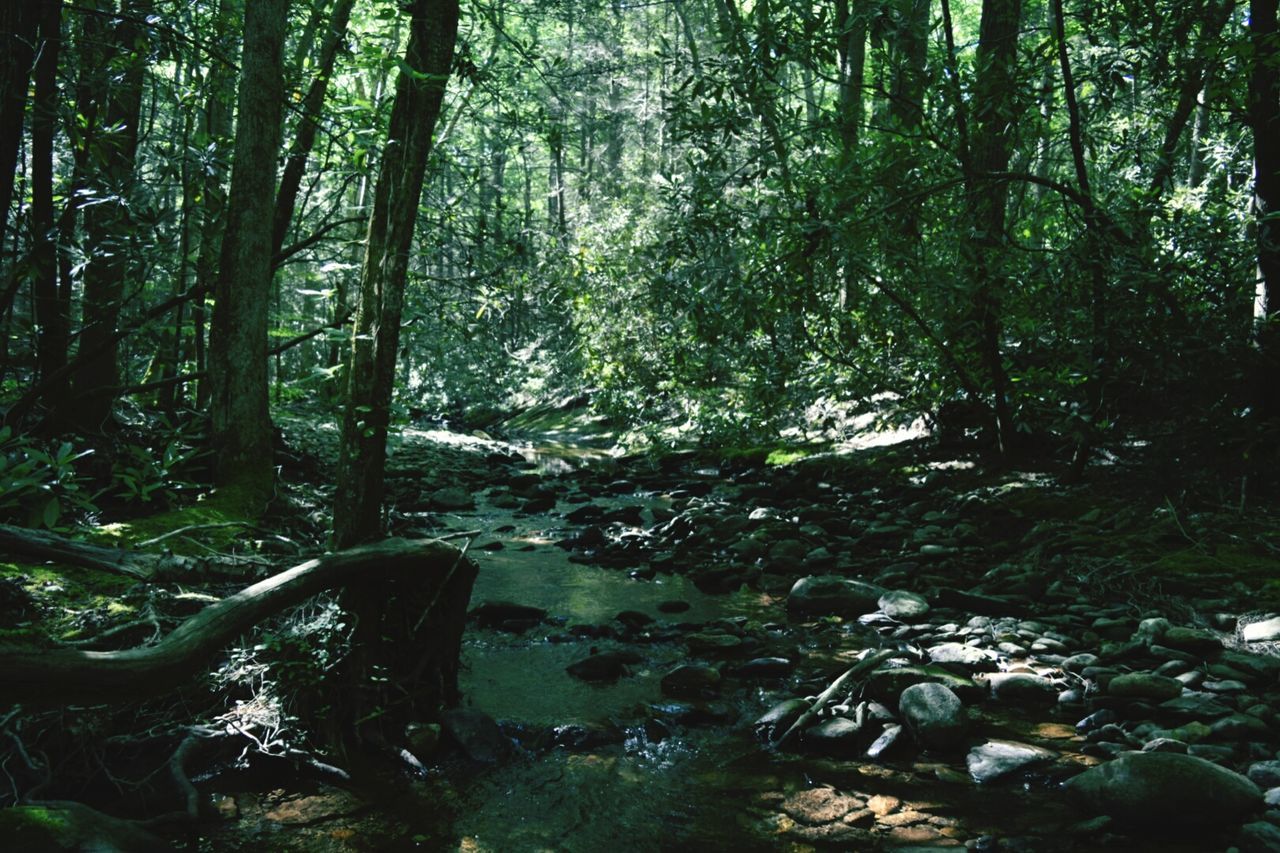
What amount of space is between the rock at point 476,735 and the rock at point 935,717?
2.10m

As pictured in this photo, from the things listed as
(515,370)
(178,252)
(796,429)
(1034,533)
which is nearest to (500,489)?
(796,429)

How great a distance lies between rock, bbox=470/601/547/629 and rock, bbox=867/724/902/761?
10.4 feet

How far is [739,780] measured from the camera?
4.49 metres

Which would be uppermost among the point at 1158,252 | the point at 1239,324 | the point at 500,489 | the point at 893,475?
the point at 1158,252

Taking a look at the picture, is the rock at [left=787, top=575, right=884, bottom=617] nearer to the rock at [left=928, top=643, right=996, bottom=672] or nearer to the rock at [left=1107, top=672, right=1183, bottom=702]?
the rock at [left=928, top=643, right=996, bottom=672]

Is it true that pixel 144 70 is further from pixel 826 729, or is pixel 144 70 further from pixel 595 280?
pixel 595 280

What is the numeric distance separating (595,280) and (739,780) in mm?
13767

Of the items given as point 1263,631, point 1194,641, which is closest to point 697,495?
point 1194,641

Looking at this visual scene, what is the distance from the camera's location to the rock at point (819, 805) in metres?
4.07

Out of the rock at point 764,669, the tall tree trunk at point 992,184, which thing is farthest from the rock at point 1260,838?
the tall tree trunk at point 992,184

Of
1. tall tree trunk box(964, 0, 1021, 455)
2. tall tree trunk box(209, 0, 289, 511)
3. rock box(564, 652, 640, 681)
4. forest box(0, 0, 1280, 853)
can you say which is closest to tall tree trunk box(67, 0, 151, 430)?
forest box(0, 0, 1280, 853)

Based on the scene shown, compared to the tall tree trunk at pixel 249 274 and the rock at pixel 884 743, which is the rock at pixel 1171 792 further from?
the tall tree trunk at pixel 249 274

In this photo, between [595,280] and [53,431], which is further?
[595,280]

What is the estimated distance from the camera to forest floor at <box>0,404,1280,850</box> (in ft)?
12.9
